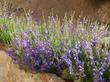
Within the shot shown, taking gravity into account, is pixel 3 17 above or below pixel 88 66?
above

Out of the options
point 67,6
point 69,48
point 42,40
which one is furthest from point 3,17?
point 67,6

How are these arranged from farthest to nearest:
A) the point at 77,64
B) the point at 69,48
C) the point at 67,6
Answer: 1. the point at 67,6
2. the point at 69,48
3. the point at 77,64

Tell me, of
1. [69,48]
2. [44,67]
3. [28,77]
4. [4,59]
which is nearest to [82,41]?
[69,48]

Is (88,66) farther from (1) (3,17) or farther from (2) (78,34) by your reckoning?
(1) (3,17)

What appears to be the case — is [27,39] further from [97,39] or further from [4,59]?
[97,39]

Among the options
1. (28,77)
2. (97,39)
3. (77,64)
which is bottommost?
(28,77)

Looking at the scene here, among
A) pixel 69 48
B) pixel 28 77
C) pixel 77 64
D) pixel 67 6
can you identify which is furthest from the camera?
pixel 67 6

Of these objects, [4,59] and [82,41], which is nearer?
[82,41]
